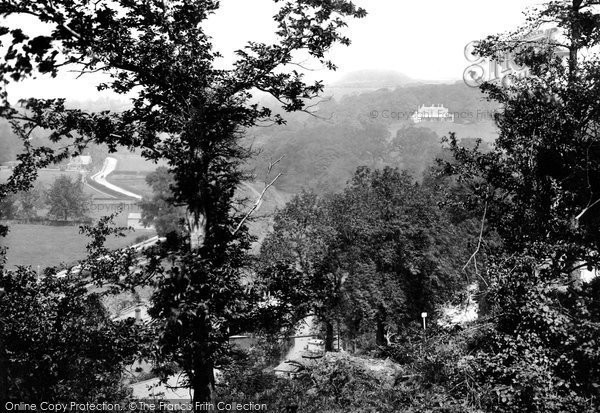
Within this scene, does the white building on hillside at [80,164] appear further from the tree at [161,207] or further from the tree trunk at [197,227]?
the tree trunk at [197,227]

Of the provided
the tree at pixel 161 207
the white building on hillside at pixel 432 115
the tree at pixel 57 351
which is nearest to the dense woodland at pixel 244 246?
the tree at pixel 57 351

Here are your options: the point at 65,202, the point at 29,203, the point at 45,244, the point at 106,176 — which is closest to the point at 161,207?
the point at 45,244

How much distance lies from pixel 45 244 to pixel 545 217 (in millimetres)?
63716

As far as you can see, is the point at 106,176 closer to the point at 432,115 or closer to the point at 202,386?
the point at 432,115

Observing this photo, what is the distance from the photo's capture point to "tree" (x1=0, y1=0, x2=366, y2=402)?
7.60 meters

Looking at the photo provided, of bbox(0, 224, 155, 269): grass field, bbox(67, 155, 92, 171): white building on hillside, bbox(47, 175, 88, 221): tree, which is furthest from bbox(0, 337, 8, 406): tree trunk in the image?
bbox(67, 155, 92, 171): white building on hillside

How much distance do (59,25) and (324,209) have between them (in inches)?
896

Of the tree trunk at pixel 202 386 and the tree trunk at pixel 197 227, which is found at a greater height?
the tree trunk at pixel 197 227

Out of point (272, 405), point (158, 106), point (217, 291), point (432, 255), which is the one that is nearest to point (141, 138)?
point (158, 106)

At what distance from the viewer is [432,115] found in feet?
627

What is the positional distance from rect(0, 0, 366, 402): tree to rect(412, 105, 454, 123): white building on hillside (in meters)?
188

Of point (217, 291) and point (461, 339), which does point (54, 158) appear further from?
point (461, 339)

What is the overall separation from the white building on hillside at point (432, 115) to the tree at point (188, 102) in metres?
188

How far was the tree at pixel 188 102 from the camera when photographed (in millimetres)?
7602
